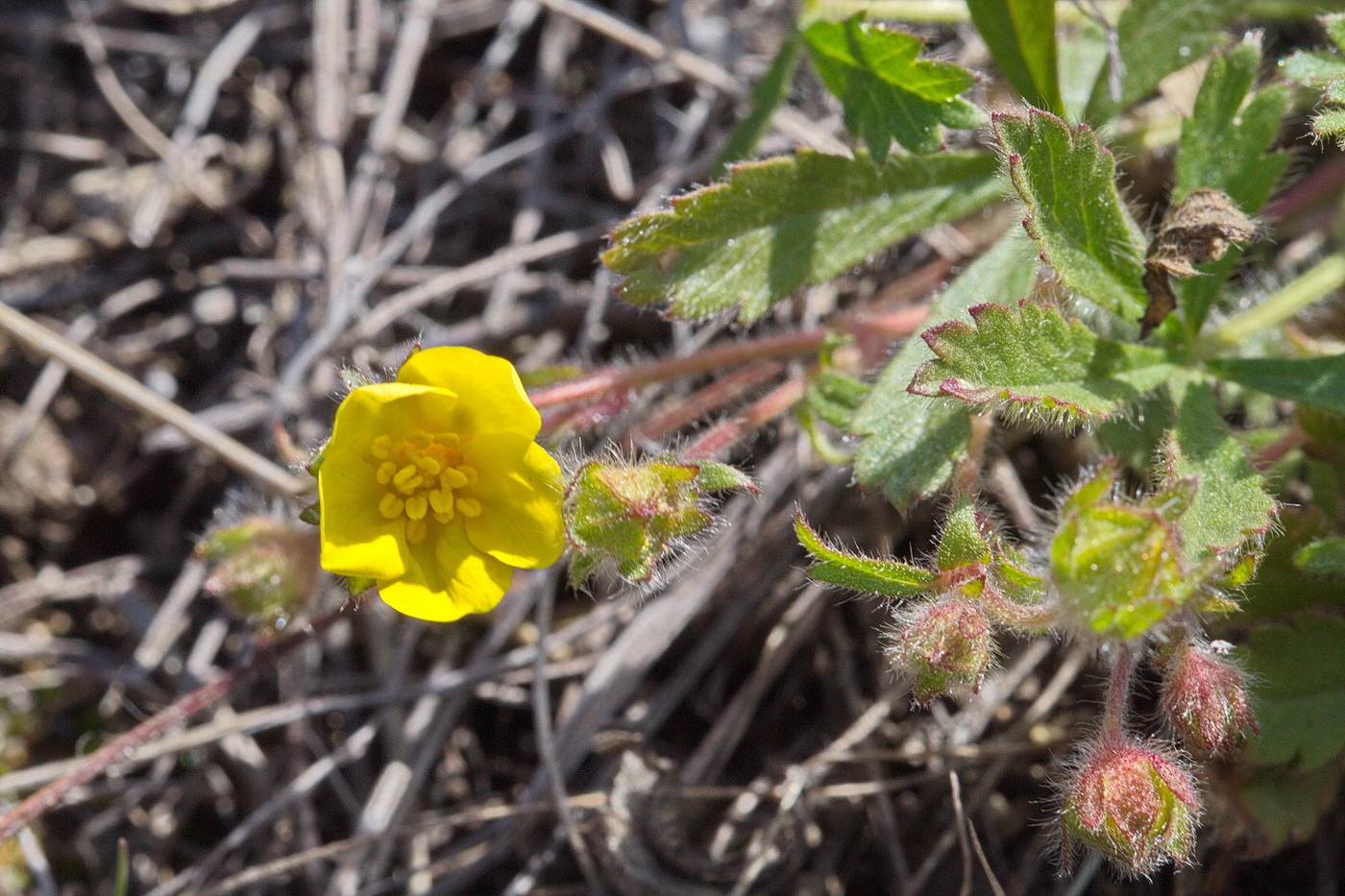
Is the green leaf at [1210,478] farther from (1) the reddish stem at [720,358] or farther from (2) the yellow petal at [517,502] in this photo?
(2) the yellow petal at [517,502]

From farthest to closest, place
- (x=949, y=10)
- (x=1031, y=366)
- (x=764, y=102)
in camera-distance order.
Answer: (x=949, y=10) < (x=764, y=102) < (x=1031, y=366)

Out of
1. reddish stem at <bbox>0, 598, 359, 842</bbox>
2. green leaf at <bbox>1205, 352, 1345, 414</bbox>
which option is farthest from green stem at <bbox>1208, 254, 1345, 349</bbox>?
reddish stem at <bbox>0, 598, 359, 842</bbox>

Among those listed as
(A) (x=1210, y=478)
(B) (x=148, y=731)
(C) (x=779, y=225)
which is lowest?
(B) (x=148, y=731)

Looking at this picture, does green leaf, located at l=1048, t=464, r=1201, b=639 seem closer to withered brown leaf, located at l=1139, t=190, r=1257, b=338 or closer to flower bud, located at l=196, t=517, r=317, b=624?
withered brown leaf, located at l=1139, t=190, r=1257, b=338

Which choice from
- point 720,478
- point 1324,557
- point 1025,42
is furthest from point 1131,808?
point 1025,42

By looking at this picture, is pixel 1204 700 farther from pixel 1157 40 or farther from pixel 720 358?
pixel 1157 40

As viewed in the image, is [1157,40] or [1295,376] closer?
[1295,376]

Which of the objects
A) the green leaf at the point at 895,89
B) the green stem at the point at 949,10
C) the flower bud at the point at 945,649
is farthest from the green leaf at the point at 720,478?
the green stem at the point at 949,10

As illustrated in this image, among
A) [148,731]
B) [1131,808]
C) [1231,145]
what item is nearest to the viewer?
[1131,808]
